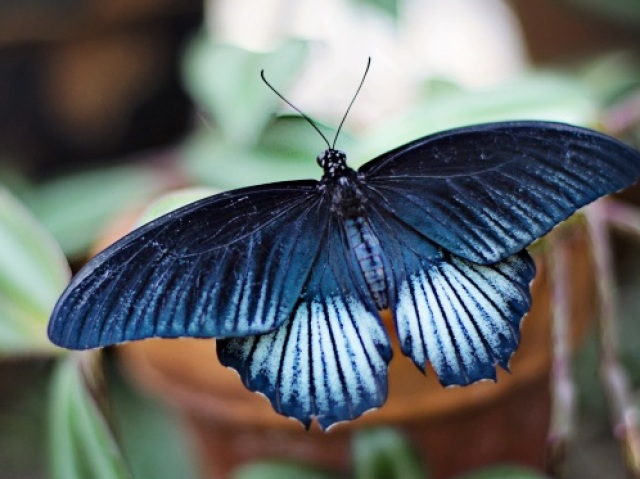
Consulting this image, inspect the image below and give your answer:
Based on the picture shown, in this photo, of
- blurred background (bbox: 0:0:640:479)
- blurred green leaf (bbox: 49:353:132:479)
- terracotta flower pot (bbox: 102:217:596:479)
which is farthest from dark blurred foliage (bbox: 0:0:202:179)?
blurred green leaf (bbox: 49:353:132:479)

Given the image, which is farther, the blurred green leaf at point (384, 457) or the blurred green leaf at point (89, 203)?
the blurred green leaf at point (89, 203)

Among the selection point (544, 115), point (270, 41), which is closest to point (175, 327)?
point (544, 115)

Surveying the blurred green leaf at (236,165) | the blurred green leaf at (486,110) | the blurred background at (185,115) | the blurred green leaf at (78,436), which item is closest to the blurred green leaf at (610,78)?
the blurred background at (185,115)

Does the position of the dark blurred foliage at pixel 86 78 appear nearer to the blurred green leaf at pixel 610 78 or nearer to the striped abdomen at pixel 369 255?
the blurred green leaf at pixel 610 78

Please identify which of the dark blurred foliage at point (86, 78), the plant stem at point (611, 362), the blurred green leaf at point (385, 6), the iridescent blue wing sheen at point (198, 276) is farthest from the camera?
the dark blurred foliage at point (86, 78)

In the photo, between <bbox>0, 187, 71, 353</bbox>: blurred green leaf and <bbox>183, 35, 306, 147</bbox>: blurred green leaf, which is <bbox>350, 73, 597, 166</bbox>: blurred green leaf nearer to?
<bbox>183, 35, 306, 147</bbox>: blurred green leaf

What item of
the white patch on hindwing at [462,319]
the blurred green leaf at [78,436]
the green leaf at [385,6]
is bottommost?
the white patch on hindwing at [462,319]

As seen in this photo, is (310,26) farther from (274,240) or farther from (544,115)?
(274,240)
